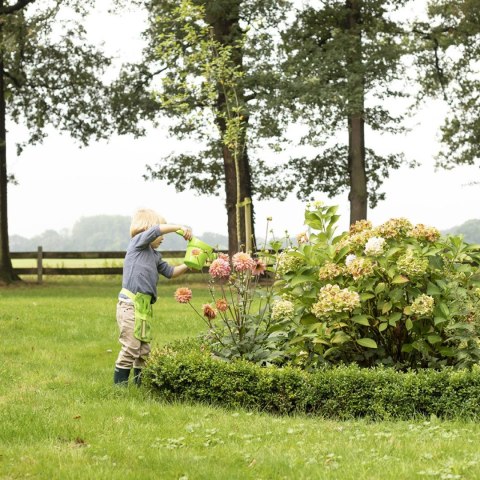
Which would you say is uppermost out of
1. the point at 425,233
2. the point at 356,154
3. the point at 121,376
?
the point at 356,154

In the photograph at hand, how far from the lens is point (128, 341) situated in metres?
7.59

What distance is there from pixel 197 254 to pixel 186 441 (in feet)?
7.40

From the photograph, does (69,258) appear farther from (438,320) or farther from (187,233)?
(438,320)

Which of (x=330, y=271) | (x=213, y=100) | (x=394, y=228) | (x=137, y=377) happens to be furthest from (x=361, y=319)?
(x=213, y=100)

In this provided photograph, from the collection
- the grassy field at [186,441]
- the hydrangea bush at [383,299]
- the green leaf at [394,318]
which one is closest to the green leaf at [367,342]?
the hydrangea bush at [383,299]

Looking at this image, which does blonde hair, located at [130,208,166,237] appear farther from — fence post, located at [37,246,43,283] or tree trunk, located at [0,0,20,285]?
fence post, located at [37,246,43,283]

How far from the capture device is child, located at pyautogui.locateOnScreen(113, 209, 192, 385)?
7.51m

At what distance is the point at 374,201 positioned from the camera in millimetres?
24594

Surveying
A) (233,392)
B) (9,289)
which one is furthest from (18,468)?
(9,289)

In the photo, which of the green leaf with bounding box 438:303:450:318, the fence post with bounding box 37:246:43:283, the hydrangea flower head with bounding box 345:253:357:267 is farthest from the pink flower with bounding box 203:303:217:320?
the fence post with bounding box 37:246:43:283

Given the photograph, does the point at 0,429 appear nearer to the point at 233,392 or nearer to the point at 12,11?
the point at 233,392

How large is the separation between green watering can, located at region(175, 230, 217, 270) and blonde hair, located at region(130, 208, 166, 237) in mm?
388

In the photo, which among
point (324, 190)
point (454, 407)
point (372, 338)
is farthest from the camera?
point (324, 190)

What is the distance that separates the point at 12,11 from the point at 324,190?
10.5 metres
